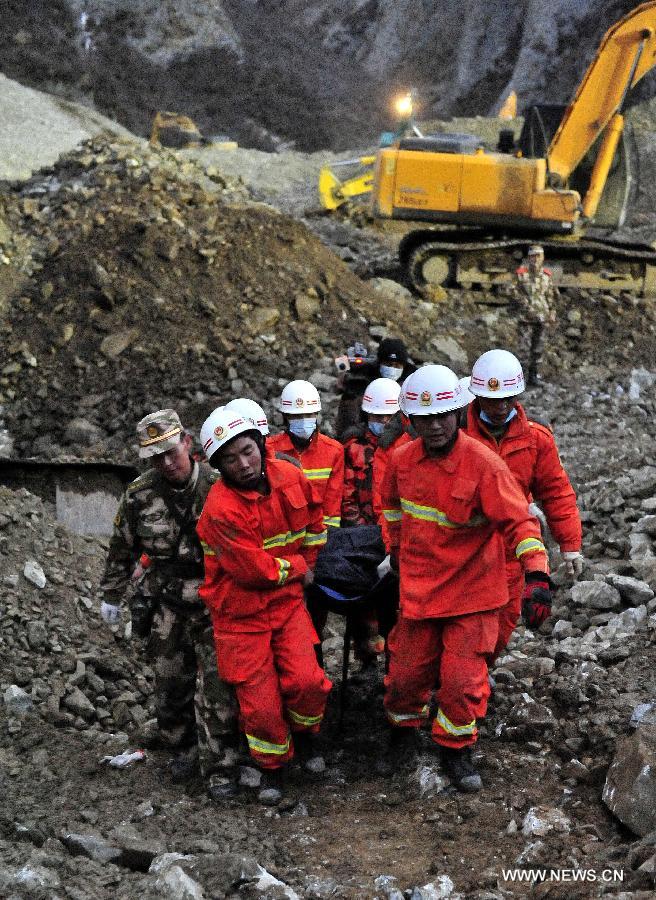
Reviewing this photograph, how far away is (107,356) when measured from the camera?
11898mm

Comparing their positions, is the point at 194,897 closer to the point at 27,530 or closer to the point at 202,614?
the point at 202,614

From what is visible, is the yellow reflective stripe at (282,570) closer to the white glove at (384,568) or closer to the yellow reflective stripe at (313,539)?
the yellow reflective stripe at (313,539)

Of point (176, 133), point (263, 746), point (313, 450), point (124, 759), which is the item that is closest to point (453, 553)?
point (263, 746)

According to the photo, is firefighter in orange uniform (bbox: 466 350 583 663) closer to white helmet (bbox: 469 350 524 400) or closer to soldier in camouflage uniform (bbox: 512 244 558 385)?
white helmet (bbox: 469 350 524 400)

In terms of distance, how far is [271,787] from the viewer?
4773mm

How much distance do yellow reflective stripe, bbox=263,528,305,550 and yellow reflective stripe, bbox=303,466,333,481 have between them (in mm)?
788

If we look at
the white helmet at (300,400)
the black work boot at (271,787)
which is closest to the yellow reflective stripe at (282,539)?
the black work boot at (271,787)

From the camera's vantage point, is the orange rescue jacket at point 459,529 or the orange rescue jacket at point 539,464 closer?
the orange rescue jacket at point 459,529

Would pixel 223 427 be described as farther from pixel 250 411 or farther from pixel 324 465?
pixel 324 465

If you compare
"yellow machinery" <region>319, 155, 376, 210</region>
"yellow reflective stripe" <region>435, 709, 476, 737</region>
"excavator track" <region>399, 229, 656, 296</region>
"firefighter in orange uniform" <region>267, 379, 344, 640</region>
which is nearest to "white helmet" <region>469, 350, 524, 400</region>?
"firefighter in orange uniform" <region>267, 379, 344, 640</region>

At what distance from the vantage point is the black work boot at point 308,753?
16.4ft

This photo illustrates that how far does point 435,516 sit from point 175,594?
133 cm

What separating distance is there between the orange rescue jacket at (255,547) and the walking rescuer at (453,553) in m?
0.44

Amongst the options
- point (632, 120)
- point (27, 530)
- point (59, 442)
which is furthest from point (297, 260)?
point (632, 120)
